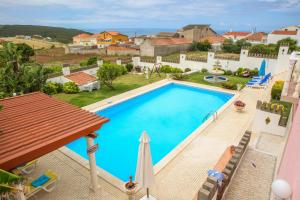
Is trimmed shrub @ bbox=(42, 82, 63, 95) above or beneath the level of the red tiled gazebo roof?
beneath

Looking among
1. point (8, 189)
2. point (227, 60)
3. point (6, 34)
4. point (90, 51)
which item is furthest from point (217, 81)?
point (6, 34)

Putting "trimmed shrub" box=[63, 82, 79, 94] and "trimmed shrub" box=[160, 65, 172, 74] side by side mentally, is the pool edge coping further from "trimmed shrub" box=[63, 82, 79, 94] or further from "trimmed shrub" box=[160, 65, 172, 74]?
"trimmed shrub" box=[160, 65, 172, 74]

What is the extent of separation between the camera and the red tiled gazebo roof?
4.85m

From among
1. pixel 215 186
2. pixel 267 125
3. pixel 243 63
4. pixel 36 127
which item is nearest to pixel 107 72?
pixel 36 127

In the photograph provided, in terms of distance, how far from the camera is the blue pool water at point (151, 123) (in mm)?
10961

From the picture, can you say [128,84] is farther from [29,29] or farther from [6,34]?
[29,29]

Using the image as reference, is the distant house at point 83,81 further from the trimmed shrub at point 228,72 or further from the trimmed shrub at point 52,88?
the trimmed shrub at point 228,72

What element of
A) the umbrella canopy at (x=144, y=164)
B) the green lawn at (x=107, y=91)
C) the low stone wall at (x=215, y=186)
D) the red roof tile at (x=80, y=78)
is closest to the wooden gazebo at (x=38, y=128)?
the umbrella canopy at (x=144, y=164)

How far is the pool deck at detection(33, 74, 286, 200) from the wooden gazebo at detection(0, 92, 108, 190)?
837 mm

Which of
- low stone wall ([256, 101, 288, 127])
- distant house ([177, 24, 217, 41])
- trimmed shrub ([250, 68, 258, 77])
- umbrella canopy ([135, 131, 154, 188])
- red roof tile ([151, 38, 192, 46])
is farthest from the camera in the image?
distant house ([177, 24, 217, 41])

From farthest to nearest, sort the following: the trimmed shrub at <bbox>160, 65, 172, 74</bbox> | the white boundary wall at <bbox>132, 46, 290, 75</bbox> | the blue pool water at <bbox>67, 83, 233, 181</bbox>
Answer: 1. the trimmed shrub at <bbox>160, 65, 172, 74</bbox>
2. the white boundary wall at <bbox>132, 46, 290, 75</bbox>
3. the blue pool water at <bbox>67, 83, 233, 181</bbox>

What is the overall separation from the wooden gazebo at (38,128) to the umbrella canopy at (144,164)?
1673 mm

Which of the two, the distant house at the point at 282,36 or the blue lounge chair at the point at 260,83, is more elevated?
the distant house at the point at 282,36

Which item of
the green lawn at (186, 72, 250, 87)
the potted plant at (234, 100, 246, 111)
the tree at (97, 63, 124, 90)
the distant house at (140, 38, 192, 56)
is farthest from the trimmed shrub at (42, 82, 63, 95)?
the distant house at (140, 38, 192, 56)
